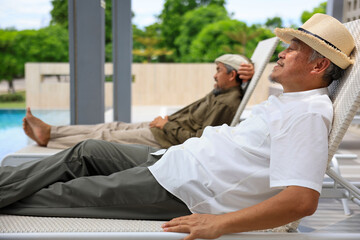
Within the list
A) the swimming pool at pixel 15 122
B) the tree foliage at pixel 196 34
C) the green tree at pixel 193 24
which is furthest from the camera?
the green tree at pixel 193 24

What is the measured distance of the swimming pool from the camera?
3.98 m

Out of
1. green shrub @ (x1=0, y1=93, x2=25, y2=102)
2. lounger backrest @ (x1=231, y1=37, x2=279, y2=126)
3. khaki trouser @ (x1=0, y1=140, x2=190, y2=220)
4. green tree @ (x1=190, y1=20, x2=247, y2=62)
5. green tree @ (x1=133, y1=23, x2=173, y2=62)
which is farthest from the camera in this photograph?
green tree @ (x1=133, y1=23, x2=173, y2=62)

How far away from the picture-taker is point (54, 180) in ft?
5.27

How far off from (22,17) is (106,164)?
2324mm

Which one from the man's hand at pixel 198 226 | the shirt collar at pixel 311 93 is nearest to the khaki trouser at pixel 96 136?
the shirt collar at pixel 311 93

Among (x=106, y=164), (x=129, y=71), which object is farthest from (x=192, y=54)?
(x=106, y=164)

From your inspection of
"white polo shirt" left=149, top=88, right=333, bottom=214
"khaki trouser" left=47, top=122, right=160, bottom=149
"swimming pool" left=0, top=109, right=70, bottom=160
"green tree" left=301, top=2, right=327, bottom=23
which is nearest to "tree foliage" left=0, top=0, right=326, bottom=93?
"green tree" left=301, top=2, right=327, bottom=23

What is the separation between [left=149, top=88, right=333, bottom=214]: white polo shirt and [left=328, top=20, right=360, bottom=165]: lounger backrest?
0.03m

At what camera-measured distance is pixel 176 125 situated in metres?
3.18

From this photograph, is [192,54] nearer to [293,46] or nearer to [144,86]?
[144,86]

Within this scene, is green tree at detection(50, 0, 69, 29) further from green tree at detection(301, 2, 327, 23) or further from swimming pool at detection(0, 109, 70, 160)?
green tree at detection(301, 2, 327, 23)

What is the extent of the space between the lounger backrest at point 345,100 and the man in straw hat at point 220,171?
0.03 m

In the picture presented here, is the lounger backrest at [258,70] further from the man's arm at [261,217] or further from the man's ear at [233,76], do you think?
the man's arm at [261,217]

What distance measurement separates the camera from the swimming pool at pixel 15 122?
3.98 m
